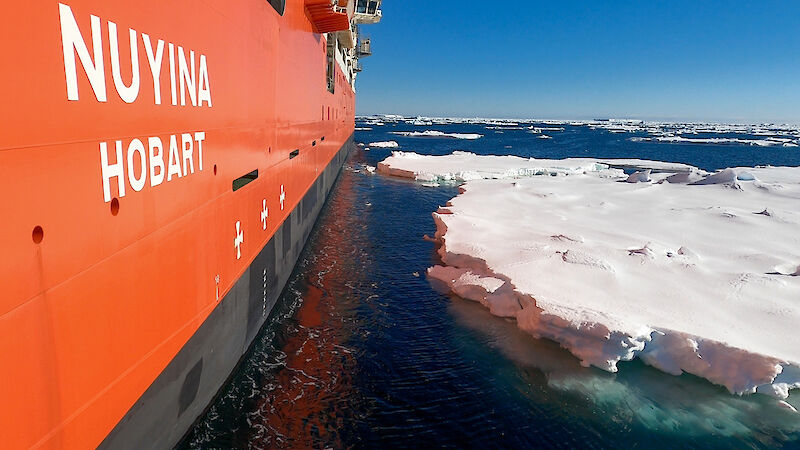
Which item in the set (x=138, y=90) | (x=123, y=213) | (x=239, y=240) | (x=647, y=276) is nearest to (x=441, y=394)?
(x=239, y=240)

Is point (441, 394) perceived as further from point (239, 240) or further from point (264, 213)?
point (264, 213)

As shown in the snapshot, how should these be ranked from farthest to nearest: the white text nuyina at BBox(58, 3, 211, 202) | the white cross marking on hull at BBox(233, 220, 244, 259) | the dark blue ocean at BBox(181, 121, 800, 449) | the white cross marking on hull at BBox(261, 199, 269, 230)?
the white cross marking on hull at BBox(261, 199, 269, 230), the white cross marking on hull at BBox(233, 220, 244, 259), the dark blue ocean at BBox(181, 121, 800, 449), the white text nuyina at BBox(58, 3, 211, 202)

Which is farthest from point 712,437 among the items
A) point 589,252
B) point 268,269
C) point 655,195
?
point 655,195

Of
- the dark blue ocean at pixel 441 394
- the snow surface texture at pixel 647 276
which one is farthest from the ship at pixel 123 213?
the snow surface texture at pixel 647 276

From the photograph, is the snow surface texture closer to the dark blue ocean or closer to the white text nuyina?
the dark blue ocean

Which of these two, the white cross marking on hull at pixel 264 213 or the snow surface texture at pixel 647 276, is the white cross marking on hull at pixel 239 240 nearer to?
the white cross marking on hull at pixel 264 213

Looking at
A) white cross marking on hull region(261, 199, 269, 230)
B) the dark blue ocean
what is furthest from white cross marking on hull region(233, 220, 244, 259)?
the dark blue ocean
